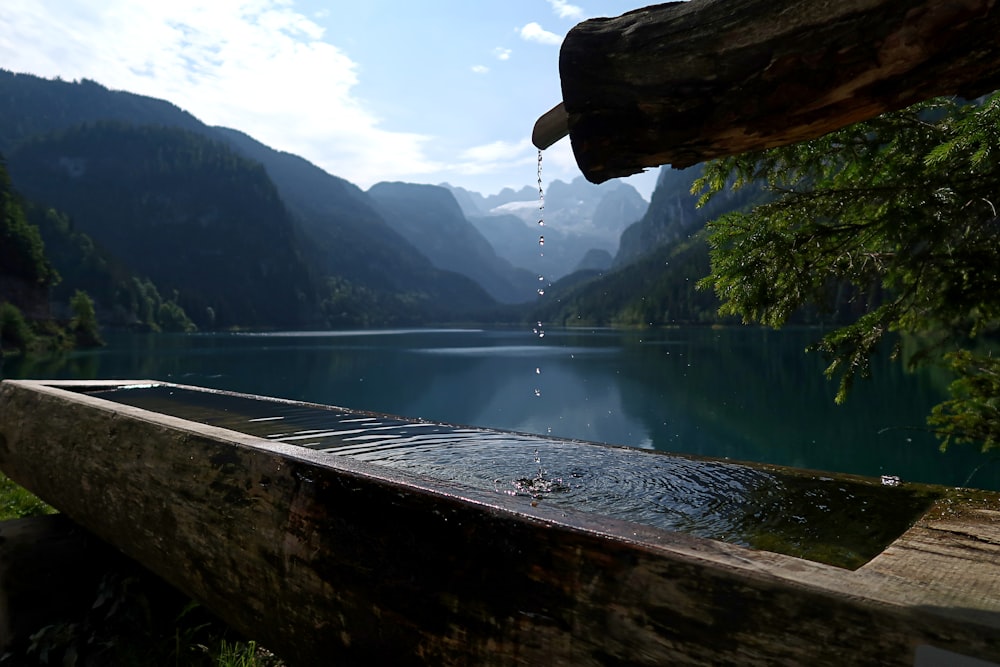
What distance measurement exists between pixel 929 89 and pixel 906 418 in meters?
22.3

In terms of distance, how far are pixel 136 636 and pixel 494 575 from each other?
286 cm

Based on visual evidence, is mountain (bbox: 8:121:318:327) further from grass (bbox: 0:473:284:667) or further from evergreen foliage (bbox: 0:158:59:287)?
grass (bbox: 0:473:284:667)

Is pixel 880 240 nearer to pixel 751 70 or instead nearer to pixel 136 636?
pixel 751 70

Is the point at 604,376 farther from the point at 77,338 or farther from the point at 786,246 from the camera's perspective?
the point at 77,338

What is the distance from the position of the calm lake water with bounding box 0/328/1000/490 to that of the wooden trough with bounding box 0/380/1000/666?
9880 millimetres

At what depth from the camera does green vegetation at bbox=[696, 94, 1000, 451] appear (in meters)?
3.44

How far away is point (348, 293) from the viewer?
18550 cm

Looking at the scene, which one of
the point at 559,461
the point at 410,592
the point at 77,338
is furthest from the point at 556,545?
the point at 77,338

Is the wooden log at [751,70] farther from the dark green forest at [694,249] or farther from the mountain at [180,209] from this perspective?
the mountain at [180,209]

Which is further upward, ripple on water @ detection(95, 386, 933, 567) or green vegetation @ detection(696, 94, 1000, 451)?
green vegetation @ detection(696, 94, 1000, 451)

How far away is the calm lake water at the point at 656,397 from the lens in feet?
53.3

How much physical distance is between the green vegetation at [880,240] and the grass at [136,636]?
3956 millimetres

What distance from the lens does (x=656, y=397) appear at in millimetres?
26453

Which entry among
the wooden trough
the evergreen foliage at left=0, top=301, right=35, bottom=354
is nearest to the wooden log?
the wooden trough
